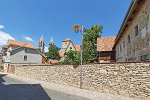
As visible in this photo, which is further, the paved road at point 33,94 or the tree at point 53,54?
the tree at point 53,54

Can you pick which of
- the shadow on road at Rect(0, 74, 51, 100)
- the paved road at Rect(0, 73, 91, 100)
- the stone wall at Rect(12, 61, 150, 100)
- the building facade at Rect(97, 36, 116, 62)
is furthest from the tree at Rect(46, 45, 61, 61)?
the shadow on road at Rect(0, 74, 51, 100)

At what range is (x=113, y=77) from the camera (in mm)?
5793

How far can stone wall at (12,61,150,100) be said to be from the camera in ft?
15.9

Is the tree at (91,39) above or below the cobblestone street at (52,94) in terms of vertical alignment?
above

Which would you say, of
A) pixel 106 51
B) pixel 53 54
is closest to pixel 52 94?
pixel 106 51

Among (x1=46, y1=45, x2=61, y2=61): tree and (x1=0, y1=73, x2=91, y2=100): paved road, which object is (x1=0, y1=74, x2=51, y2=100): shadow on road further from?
(x1=46, y1=45, x2=61, y2=61): tree

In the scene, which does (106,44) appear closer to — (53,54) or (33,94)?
(33,94)

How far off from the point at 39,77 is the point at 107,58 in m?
11.7

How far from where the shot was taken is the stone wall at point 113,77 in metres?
4.86

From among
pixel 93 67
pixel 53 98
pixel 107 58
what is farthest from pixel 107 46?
pixel 53 98

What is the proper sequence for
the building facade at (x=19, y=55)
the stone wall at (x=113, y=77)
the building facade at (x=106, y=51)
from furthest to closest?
the building facade at (x=19, y=55)
the building facade at (x=106, y=51)
the stone wall at (x=113, y=77)

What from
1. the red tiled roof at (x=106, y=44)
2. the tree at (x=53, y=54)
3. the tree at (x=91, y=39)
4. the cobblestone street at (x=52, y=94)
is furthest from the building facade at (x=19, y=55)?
the tree at (x=53, y=54)

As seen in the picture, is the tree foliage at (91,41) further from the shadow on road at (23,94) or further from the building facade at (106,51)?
Answer: the shadow on road at (23,94)

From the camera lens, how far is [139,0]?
5.28 meters
